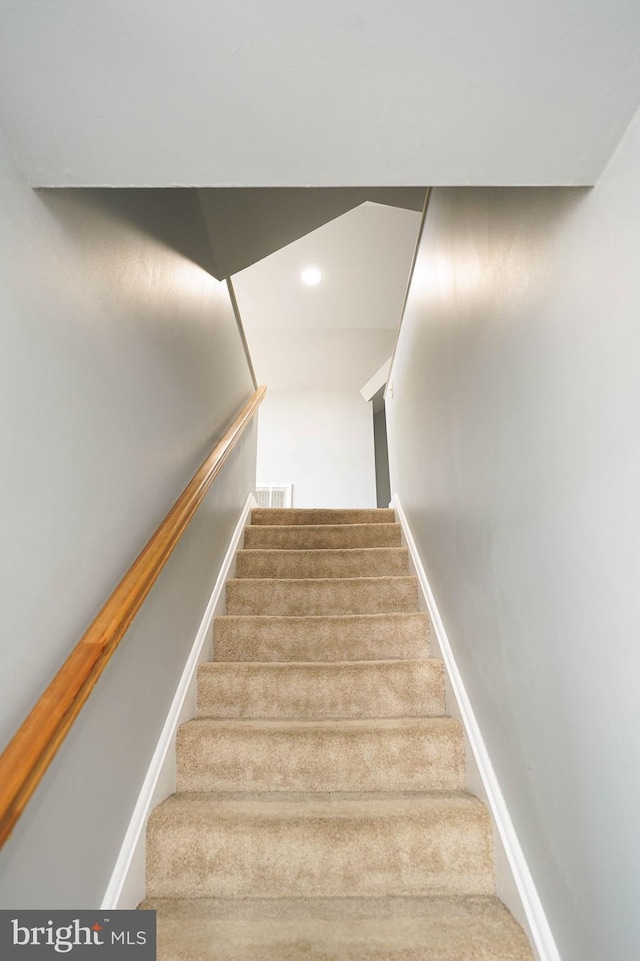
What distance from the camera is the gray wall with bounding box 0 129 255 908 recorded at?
0.83m

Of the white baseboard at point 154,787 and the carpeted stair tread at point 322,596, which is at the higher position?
the carpeted stair tread at point 322,596

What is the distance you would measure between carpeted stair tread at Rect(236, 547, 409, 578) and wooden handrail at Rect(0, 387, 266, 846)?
48.9 inches

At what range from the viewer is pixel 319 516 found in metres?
3.28

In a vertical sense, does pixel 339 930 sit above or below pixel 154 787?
below

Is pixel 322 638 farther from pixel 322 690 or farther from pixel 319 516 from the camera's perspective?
pixel 319 516

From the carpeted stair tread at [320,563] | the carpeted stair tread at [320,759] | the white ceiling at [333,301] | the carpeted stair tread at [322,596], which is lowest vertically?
the carpeted stair tread at [320,759]

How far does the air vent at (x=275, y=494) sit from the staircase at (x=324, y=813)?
11.5 feet

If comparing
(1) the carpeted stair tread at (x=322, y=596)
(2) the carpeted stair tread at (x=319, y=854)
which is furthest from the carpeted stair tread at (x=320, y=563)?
(2) the carpeted stair tread at (x=319, y=854)

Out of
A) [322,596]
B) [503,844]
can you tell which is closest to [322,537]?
[322,596]

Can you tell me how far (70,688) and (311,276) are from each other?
445cm

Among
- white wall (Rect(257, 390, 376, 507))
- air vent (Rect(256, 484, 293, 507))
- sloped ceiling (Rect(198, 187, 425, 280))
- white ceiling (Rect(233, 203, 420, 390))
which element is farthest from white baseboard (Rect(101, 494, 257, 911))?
white wall (Rect(257, 390, 376, 507))

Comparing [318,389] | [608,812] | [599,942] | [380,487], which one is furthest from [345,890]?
[380,487]

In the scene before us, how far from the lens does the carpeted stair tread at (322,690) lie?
1.80 m

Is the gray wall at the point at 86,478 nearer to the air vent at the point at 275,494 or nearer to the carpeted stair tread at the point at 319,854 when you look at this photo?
the carpeted stair tread at the point at 319,854
